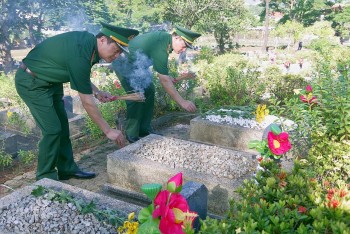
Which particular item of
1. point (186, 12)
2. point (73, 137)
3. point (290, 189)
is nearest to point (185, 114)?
point (73, 137)

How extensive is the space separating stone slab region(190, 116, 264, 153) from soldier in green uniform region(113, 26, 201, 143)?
765 millimetres

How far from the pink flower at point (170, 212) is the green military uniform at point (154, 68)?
329cm

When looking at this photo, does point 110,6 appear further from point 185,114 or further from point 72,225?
point 72,225

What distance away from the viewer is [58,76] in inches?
138

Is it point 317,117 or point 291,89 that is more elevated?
point 317,117

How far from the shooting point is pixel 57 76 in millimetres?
→ 3506

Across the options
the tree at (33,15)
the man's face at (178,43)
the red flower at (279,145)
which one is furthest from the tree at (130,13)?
the red flower at (279,145)

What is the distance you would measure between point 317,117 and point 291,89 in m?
5.46

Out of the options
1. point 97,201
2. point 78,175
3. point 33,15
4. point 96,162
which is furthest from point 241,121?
point 33,15

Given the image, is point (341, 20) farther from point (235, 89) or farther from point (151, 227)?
point (151, 227)

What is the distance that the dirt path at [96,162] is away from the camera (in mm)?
4082

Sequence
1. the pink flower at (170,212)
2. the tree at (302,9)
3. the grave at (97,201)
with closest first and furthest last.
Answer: the pink flower at (170,212) < the grave at (97,201) < the tree at (302,9)

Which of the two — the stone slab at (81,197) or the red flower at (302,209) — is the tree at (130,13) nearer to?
the stone slab at (81,197)

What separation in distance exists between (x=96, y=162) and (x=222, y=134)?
1.90 m
